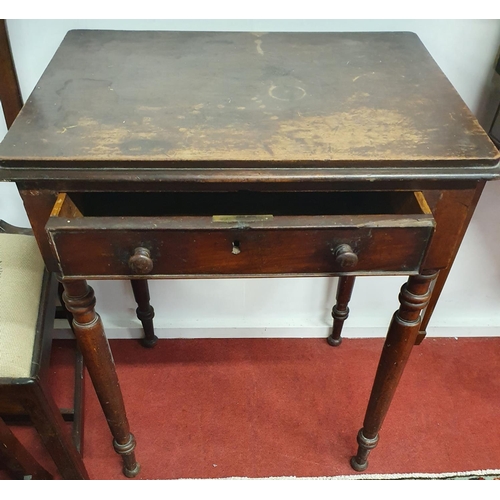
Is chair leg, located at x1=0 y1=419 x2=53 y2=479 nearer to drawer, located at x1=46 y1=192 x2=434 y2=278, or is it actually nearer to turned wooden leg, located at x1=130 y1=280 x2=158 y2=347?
drawer, located at x1=46 y1=192 x2=434 y2=278

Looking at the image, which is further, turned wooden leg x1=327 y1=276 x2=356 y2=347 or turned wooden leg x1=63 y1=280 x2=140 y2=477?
turned wooden leg x1=327 y1=276 x2=356 y2=347

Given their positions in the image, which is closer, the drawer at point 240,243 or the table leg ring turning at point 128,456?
the drawer at point 240,243

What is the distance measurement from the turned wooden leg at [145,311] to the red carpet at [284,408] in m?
0.03

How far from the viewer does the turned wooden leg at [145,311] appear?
1.25 m

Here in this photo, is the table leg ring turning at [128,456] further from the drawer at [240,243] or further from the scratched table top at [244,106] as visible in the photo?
the scratched table top at [244,106]

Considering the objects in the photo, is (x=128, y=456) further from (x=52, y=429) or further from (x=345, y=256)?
(x=345, y=256)

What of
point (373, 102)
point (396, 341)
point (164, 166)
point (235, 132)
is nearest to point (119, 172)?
point (164, 166)

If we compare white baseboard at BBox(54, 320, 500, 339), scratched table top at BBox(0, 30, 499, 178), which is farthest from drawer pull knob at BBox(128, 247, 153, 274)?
white baseboard at BBox(54, 320, 500, 339)

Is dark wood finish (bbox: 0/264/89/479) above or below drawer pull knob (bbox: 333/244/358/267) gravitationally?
below

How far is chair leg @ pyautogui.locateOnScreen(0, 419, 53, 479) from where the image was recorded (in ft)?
2.56

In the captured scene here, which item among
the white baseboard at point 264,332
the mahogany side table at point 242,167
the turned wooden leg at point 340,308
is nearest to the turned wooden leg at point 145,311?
the white baseboard at point 264,332

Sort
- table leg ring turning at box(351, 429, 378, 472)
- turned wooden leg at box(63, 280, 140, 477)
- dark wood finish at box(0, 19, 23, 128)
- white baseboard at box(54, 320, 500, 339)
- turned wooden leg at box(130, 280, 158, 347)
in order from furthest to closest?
white baseboard at box(54, 320, 500, 339) → turned wooden leg at box(130, 280, 158, 347) → table leg ring turning at box(351, 429, 378, 472) → dark wood finish at box(0, 19, 23, 128) → turned wooden leg at box(63, 280, 140, 477)

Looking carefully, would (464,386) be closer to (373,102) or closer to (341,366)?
(341,366)
